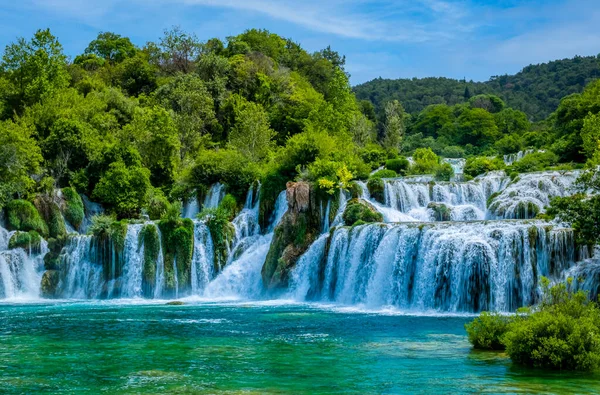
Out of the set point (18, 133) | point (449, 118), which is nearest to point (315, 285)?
point (18, 133)

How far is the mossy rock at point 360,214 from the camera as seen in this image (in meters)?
37.9

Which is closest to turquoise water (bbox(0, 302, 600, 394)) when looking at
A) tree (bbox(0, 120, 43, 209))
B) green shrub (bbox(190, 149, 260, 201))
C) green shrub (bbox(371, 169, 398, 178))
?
tree (bbox(0, 120, 43, 209))

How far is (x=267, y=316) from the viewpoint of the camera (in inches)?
1121

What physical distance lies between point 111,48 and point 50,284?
5722 cm

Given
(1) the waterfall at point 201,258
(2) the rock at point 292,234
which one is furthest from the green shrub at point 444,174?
(1) the waterfall at point 201,258

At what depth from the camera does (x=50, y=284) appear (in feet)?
136

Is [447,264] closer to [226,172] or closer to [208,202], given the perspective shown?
[226,172]

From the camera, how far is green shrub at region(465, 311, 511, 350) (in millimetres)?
18453

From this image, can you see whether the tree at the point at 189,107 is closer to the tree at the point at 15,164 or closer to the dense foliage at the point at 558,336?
the tree at the point at 15,164

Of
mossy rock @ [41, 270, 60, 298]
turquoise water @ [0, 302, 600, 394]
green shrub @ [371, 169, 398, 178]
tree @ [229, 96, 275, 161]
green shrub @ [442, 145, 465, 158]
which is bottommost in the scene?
turquoise water @ [0, 302, 600, 394]

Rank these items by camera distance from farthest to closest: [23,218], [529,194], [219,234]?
[23,218] → [219,234] → [529,194]

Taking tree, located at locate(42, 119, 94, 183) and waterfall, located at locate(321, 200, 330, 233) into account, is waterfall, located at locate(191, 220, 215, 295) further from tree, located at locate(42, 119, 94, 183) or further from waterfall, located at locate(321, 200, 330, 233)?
tree, located at locate(42, 119, 94, 183)

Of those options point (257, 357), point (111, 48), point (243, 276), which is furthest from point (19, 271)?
Result: point (111, 48)

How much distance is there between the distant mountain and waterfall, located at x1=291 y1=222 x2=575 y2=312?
10229 cm
